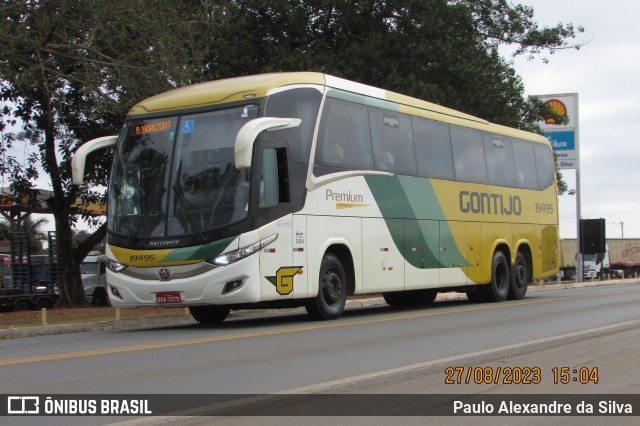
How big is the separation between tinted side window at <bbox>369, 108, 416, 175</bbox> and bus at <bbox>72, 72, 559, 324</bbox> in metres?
0.04

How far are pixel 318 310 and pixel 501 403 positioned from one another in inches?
311

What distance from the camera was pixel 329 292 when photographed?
15305mm

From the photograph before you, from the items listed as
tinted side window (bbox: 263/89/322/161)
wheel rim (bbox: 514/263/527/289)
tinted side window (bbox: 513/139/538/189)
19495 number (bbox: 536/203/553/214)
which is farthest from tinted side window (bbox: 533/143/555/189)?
tinted side window (bbox: 263/89/322/161)

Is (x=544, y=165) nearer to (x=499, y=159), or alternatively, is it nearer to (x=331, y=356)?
(x=499, y=159)

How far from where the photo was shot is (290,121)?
14.1 m

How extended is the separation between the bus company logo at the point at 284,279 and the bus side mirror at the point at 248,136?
87.7 inches

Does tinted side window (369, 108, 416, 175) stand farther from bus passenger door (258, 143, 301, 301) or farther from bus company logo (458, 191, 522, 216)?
bus passenger door (258, 143, 301, 301)

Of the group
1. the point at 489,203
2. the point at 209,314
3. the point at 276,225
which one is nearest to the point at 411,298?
the point at 489,203

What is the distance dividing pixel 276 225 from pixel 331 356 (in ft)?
13.1

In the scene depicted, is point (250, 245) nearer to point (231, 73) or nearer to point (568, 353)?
point (568, 353)

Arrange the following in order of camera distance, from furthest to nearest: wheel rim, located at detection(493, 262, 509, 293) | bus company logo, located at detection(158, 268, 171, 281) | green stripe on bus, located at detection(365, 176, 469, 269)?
1. wheel rim, located at detection(493, 262, 509, 293)
2. green stripe on bus, located at detection(365, 176, 469, 269)
3. bus company logo, located at detection(158, 268, 171, 281)

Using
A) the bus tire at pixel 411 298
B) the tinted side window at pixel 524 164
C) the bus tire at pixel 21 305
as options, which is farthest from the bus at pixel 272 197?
the bus tire at pixel 21 305

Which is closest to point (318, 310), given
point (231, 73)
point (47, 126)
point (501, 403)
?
point (501, 403)

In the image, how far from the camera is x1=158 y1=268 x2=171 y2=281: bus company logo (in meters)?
13.6
